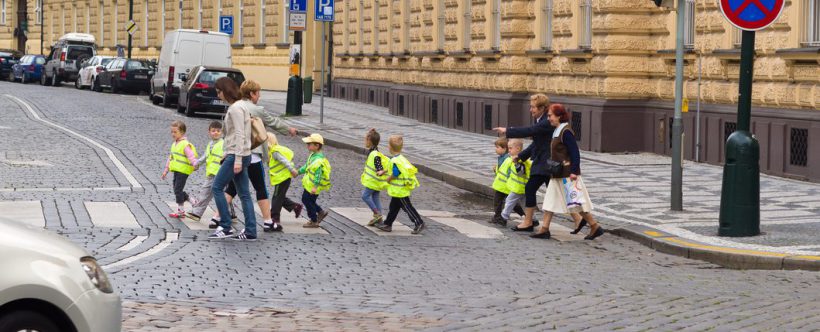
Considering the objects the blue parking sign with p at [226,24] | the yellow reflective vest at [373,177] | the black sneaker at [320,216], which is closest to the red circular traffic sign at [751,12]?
the yellow reflective vest at [373,177]

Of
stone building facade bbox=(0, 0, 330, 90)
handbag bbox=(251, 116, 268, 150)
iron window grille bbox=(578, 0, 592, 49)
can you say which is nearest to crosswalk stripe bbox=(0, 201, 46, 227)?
handbag bbox=(251, 116, 268, 150)

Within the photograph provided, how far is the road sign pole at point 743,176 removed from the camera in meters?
13.3

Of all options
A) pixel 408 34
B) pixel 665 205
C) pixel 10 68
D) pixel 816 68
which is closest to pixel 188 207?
pixel 665 205

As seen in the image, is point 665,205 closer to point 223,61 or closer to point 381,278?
point 381,278

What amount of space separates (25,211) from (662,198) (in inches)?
274

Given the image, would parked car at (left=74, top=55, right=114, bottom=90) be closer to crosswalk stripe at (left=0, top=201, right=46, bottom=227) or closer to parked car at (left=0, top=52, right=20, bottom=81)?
parked car at (left=0, top=52, right=20, bottom=81)

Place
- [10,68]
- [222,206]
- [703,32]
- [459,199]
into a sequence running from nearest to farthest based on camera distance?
[222,206] → [459,199] → [703,32] → [10,68]

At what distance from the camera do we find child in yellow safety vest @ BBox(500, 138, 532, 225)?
1523 centimetres

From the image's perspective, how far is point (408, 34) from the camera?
1458 inches

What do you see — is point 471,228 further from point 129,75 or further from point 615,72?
point 129,75

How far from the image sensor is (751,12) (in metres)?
13.3

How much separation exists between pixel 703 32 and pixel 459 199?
556 cm

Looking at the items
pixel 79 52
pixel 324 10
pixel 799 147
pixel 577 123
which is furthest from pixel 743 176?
pixel 79 52

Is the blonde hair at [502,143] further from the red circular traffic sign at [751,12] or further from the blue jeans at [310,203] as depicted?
Result: the red circular traffic sign at [751,12]
